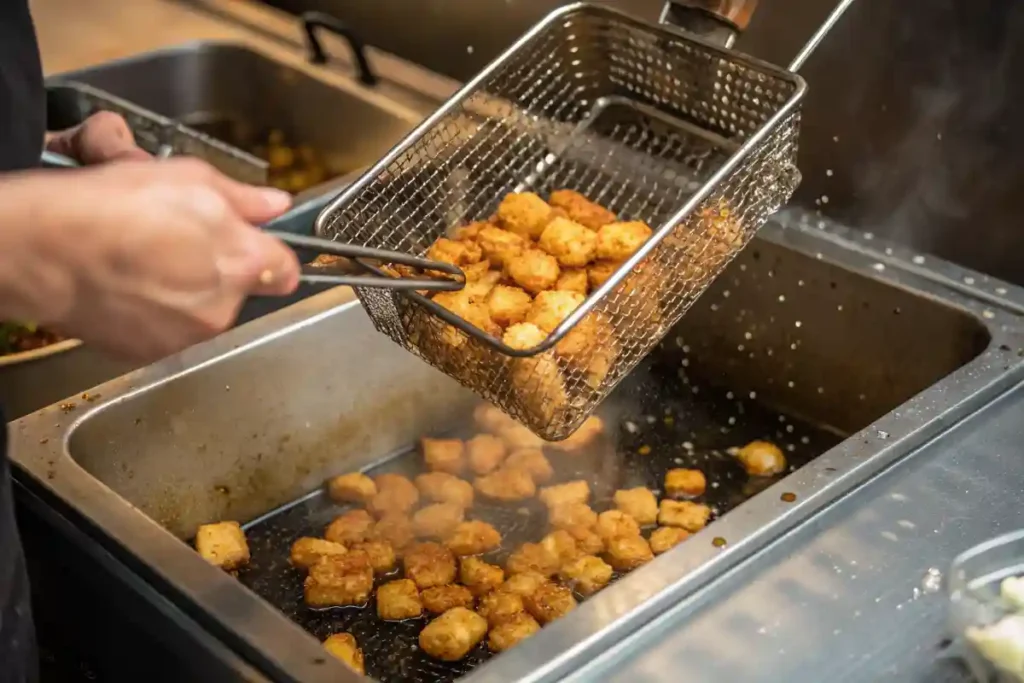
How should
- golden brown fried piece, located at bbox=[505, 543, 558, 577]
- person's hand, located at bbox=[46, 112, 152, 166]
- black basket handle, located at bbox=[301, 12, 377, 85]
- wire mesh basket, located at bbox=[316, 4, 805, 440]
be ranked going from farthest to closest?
1. black basket handle, located at bbox=[301, 12, 377, 85]
2. golden brown fried piece, located at bbox=[505, 543, 558, 577]
3. person's hand, located at bbox=[46, 112, 152, 166]
4. wire mesh basket, located at bbox=[316, 4, 805, 440]

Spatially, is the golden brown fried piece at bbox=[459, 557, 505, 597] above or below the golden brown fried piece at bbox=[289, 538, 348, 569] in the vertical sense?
above

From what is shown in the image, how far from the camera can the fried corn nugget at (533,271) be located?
1.06 meters

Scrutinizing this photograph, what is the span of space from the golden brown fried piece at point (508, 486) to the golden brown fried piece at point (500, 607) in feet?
0.59

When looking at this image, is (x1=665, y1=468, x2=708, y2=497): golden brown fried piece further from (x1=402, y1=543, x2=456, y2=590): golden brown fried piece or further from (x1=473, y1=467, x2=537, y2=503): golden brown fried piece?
(x1=402, y1=543, x2=456, y2=590): golden brown fried piece

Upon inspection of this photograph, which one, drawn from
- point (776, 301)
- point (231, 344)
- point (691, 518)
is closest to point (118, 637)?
point (231, 344)

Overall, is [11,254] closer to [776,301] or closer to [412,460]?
[412,460]

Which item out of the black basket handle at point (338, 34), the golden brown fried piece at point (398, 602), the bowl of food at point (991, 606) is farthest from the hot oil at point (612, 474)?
the black basket handle at point (338, 34)

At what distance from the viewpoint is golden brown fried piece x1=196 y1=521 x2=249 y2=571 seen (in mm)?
1107

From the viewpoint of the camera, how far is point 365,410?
51.1 inches

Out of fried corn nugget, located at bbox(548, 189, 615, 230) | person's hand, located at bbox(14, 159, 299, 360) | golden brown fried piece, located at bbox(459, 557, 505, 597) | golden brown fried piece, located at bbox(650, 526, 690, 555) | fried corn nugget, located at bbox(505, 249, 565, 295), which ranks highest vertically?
person's hand, located at bbox(14, 159, 299, 360)

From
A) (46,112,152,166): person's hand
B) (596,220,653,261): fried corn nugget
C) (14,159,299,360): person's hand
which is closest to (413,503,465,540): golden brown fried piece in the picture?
(596,220,653,261): fried corn nugget

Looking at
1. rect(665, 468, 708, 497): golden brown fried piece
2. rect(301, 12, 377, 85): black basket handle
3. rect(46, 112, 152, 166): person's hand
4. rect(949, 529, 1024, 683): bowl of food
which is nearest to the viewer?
rect(949, 529, 1024, 683): bowl of food

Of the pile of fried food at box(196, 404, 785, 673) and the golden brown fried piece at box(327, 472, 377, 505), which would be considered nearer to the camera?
the pile of fried food at box(196, 404, 785, 673)

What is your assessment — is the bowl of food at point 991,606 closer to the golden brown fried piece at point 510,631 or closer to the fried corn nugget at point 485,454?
the golden brown fried piece at point 510,631
